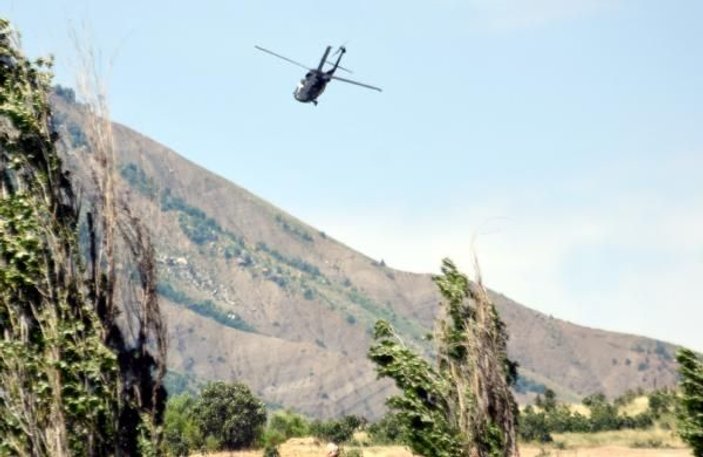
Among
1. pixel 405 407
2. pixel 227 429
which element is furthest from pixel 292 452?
pixel 405 407

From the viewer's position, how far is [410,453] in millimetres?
47156

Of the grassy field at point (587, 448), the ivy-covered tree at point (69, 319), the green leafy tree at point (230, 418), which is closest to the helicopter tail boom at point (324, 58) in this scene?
the grassy field at point (587, 448)

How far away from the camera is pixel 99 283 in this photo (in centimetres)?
2097

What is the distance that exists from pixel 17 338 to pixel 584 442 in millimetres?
47437

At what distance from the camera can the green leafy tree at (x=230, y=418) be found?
2709 inches

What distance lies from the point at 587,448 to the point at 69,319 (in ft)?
140

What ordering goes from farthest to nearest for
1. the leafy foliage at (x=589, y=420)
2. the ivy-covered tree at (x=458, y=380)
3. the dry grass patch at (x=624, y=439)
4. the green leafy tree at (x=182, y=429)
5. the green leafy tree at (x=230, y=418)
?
the green leafy tree at (x=230, y=418) < the leafy foliage at (x=589, y=420) < the green leafy tree at (x=182, y=429) < the dry grass patch at (x=624, y=439) < the ivy-covered tree at (x=458, y=380)

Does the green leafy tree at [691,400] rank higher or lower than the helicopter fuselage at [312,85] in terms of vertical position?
lower

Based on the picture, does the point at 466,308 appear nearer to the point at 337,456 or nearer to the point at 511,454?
the point at 511,454

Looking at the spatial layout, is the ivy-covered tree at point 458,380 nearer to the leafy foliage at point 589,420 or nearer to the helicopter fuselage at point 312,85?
the helicopter fuselage at point 312,85

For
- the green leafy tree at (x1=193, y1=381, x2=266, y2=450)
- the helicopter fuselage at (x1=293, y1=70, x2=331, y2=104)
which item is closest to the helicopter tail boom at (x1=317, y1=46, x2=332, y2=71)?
the helicopter fuselage at (x1=293, y1=70, x2=331, y2=104)

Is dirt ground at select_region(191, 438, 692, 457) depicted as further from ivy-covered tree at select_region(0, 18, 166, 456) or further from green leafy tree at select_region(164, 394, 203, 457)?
ivy-covered tree at select_region(0, 18, 166, 456)

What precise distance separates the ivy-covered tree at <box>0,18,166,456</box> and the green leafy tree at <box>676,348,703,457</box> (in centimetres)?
1623

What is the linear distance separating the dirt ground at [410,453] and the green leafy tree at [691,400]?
1565 centimetres
